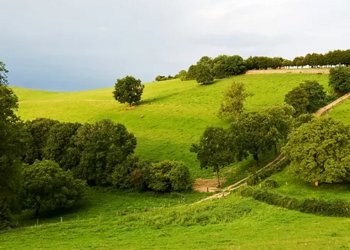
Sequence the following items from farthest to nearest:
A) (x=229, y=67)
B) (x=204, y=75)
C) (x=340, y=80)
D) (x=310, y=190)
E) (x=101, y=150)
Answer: (x=229, y=67), (x=204, y=75), (x=340, y=80), (x=101, y=150), (x=310, y=190)

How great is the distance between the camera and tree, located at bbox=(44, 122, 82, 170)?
192 feet

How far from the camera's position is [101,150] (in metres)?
56.8

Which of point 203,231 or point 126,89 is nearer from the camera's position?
point 203,231

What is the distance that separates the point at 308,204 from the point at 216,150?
21332mm

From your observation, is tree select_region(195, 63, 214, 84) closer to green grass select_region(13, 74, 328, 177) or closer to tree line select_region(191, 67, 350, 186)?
green grass select_region(13, 74, 328, 177)

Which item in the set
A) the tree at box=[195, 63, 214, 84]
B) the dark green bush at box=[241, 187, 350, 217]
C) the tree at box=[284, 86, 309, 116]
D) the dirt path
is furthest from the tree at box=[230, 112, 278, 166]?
the dirt path

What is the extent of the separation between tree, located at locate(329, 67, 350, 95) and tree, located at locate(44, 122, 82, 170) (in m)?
65.9

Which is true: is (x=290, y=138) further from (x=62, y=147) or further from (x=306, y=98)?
(x=62, y=147)

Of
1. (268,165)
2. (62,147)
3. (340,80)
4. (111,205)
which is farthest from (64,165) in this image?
(340,80)

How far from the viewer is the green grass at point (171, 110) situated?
6950 cm

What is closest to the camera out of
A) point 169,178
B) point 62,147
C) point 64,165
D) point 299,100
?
point 169,178

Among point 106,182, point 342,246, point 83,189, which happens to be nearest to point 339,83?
point 106,182

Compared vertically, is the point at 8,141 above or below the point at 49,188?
above

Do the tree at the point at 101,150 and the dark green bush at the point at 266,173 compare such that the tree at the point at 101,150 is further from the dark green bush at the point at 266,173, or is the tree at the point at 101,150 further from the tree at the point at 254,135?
the dark green bush at the point at 266,173
